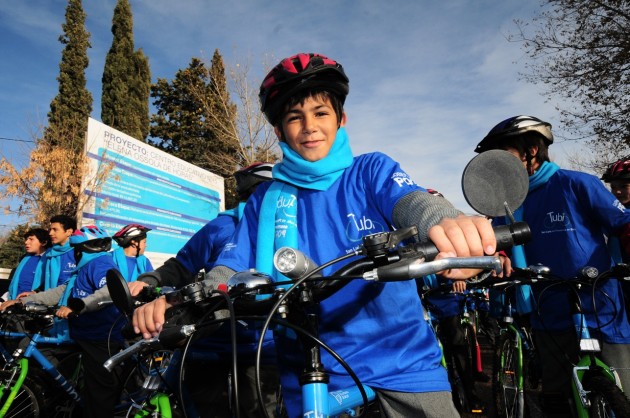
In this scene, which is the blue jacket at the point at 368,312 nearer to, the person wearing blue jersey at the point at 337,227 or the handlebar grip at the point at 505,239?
the person wearing blue jersey at the point at 337,227

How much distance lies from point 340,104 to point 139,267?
585 centimetres

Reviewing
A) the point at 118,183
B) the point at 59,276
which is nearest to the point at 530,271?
the point at 59,276

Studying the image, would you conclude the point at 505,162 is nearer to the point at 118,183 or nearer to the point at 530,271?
the point at 530,271

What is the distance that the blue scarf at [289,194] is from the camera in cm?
210

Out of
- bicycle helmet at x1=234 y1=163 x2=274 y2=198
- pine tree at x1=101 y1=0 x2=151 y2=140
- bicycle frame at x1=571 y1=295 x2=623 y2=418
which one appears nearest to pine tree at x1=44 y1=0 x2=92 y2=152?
pine tree at x1=101 y1=0 x2=151 y2=140

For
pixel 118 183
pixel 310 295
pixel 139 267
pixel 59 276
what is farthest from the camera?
pixel 118 183

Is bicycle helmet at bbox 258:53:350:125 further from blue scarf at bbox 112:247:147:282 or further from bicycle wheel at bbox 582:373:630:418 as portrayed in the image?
blue scarf at bbox 112:247:147:282

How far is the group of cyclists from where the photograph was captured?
5.83 ft

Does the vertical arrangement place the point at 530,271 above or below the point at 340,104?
below

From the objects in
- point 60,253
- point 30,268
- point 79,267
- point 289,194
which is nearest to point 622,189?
point 289,194

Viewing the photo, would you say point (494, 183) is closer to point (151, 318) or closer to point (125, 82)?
point (151, 318)

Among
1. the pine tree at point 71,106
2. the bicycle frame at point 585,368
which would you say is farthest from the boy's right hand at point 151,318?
the pine tree at point 71,106

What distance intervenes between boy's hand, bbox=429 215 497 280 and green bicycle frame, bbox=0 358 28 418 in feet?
20.1

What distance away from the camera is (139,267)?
7.35 m
